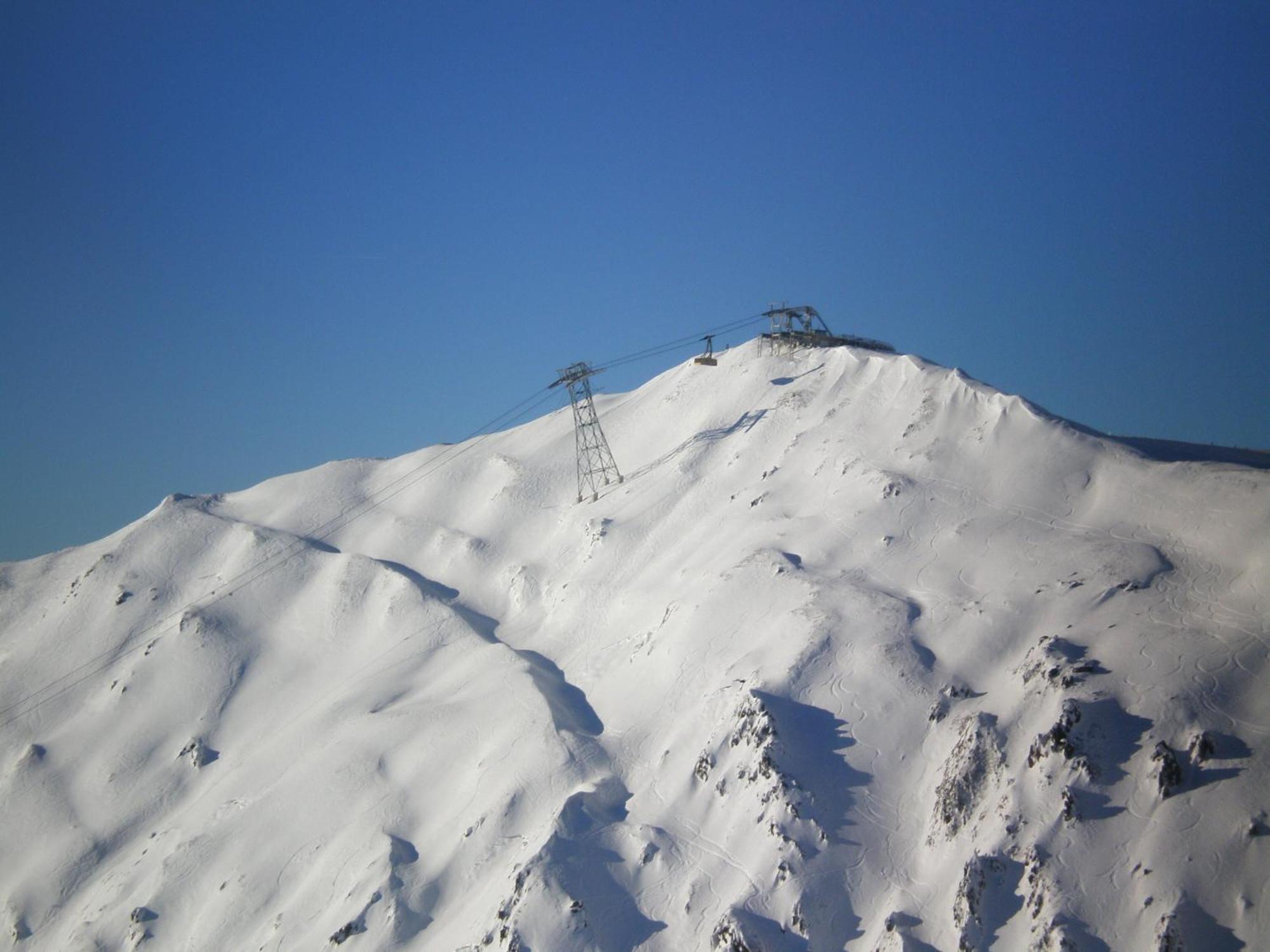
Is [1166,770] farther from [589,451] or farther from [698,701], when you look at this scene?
[589,451]

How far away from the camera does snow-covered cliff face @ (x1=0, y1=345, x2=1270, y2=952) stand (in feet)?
170

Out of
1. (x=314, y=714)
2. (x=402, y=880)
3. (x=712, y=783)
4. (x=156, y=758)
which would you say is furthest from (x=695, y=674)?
(x=156, y=758)

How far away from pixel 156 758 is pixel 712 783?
56323mm

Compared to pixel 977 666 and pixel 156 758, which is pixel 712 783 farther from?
pixel 156 758

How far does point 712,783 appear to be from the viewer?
203 feet

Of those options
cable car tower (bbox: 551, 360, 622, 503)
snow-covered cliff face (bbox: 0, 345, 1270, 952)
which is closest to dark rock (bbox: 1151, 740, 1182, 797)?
snow-covered cliff face (bbox: 0, 345, 1270, 952)

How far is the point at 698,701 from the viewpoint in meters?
Answer: 67.4

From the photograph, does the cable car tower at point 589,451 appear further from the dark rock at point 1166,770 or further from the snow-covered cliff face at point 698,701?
the dark rock at point 1166,770

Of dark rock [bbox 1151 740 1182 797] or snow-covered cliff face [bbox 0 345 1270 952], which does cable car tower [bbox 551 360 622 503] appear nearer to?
snow-covered cliff face [bbox 0 345 1270 952]

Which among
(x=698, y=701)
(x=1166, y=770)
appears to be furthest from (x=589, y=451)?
(x=1166, y=770)

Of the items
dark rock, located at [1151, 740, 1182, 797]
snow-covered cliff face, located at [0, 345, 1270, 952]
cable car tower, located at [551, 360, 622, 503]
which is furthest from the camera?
cable car tower, located at [551, 360, 622, 503]

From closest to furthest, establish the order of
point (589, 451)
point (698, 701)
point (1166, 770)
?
point (1166, 770) → point (698, 701) → point (589, 451)

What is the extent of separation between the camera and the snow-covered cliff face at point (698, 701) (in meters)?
51.8

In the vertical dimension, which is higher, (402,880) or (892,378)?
(892,378)
